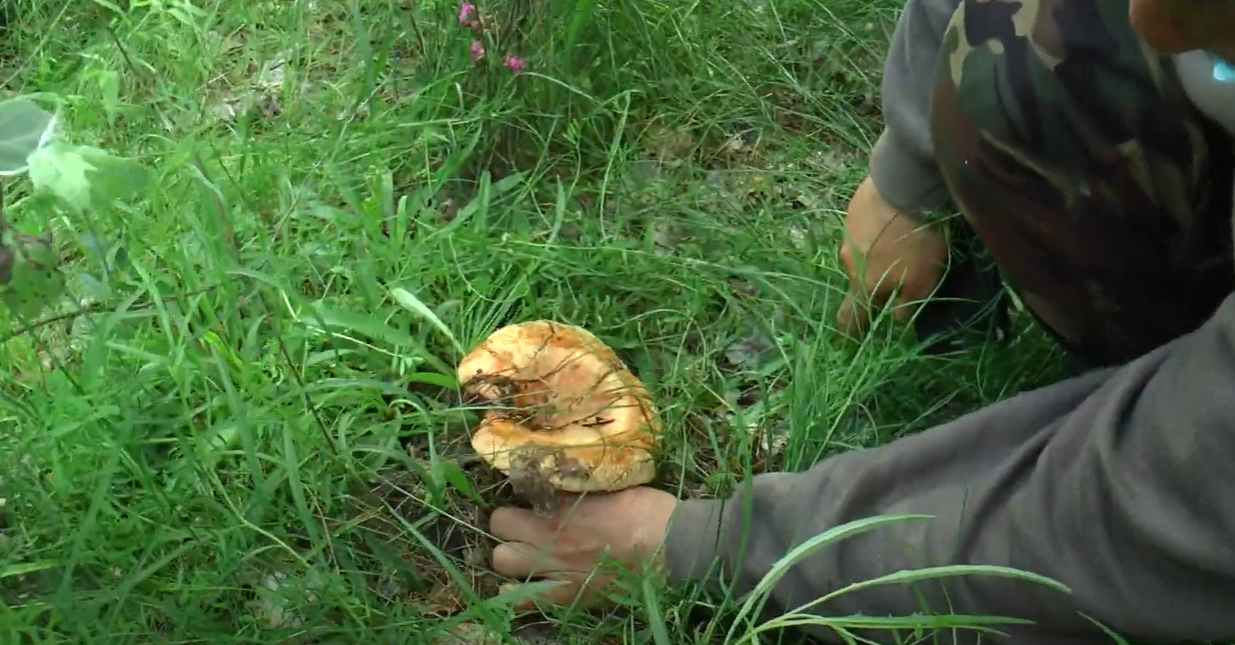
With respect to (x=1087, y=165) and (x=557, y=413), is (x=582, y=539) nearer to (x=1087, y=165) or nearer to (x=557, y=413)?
(x=557, y=413)

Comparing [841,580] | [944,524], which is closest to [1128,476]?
[944,524]

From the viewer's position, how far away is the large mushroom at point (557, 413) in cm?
130

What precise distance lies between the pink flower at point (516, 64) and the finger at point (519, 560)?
34.5 inches

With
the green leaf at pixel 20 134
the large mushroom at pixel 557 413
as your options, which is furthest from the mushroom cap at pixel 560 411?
the green leaf at pixel 20 134

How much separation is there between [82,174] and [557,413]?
A: 73 cm

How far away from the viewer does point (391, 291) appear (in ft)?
5.21

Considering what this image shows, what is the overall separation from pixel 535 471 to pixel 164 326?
23.5 inches

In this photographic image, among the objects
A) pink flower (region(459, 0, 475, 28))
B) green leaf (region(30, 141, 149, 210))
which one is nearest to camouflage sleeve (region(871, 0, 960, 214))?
pink flower (region(459, 0, 475, 28))

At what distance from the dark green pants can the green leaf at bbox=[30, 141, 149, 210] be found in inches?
34.5

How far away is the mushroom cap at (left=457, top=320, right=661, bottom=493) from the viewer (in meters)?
1.31

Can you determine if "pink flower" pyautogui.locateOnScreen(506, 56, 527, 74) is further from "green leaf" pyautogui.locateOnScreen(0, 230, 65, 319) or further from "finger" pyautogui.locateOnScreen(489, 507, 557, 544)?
"green leaf" pyautogui.locateOnScreen(0, 230, 65, 319)

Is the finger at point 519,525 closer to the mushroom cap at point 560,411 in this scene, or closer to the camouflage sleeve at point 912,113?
the mushroom cap at point 560,411

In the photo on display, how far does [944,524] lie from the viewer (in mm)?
1120

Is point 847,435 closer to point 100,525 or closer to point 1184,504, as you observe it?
point 1184,504
